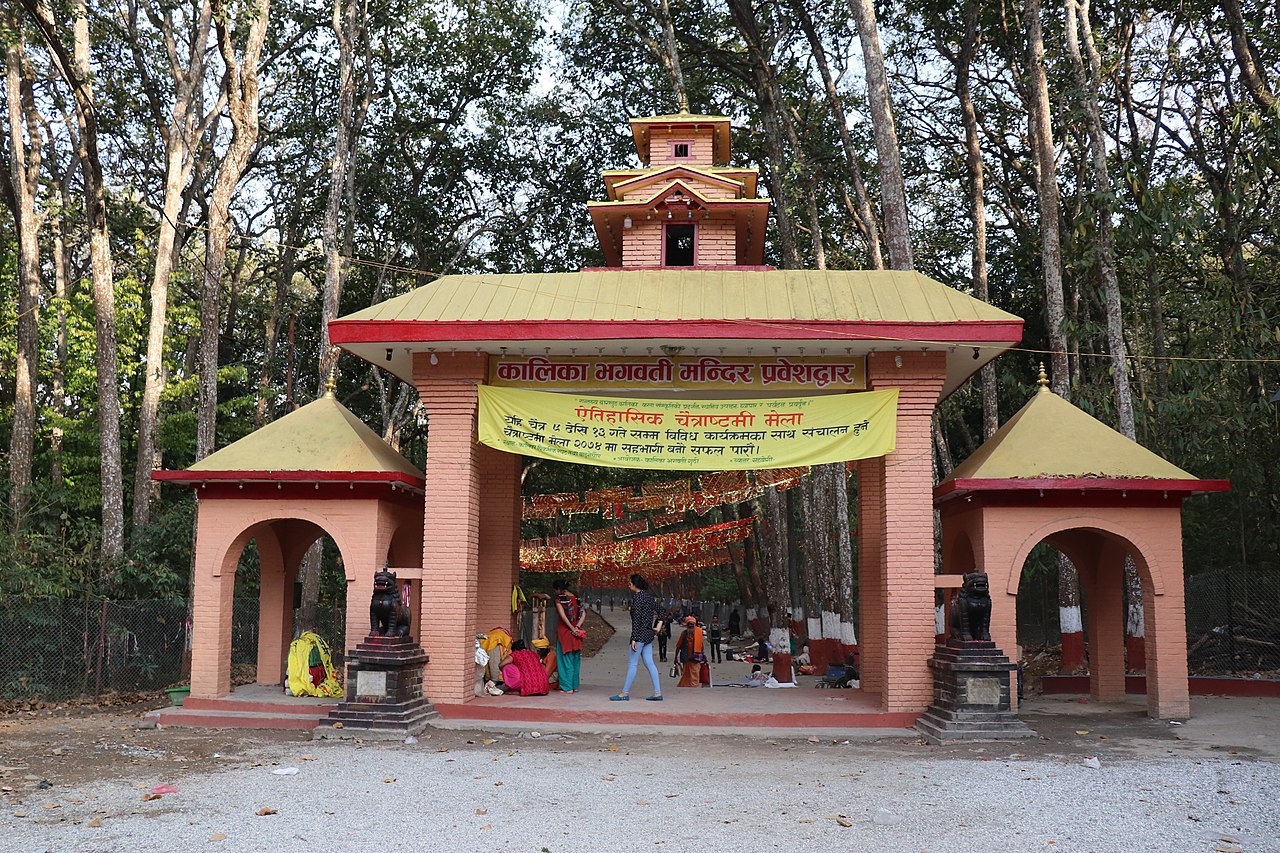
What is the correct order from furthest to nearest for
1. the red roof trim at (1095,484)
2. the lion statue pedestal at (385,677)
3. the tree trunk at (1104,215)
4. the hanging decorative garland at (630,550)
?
the hanging decorative garland at (630,550) < the tree trunk at (1104,215) < the red roof trim at (1095,484) < the lion statue pedestal at (385,677)

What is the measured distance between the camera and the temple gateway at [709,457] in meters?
12.5

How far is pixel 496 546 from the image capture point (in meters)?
15.6

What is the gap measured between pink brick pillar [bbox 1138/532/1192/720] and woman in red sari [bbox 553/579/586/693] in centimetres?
727

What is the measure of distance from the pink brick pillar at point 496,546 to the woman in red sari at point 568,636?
1.17m

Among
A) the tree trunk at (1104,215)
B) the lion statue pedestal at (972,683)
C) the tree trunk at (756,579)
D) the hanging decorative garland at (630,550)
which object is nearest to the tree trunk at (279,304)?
the hanging decorative garland at (630,550)

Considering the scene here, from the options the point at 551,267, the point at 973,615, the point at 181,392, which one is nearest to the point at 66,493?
the point at 181,392

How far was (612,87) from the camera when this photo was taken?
93.5ft

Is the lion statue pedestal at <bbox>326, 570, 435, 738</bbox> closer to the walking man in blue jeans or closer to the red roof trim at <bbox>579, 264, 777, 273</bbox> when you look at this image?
the walking man in blue jeans

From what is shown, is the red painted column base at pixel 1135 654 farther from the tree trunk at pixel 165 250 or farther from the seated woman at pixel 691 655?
the tree trunk at pixel 165 250

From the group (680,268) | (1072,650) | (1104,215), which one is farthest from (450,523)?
(1104,215)

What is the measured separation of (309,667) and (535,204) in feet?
60.9

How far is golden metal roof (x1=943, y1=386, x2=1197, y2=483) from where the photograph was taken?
12633 millimetres

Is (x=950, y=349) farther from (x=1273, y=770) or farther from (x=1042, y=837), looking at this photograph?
(x=1042, y=837)

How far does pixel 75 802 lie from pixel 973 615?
8.87 meters
